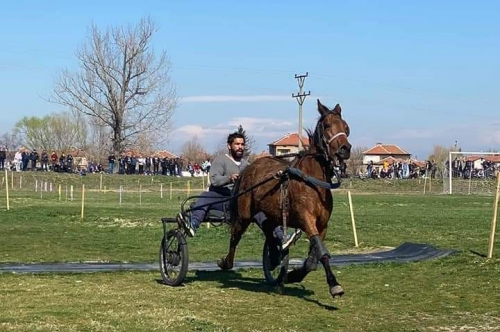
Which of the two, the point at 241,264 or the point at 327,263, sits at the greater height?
the point at 327,263

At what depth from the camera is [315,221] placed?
11.3 metres

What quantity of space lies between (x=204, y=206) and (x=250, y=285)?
139 centimetres

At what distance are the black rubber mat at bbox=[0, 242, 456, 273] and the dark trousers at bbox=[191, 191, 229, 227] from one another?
8.36 ft

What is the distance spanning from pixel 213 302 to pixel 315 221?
1670mm

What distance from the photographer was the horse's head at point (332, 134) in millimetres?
11008

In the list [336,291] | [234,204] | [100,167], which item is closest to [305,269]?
[336,291]

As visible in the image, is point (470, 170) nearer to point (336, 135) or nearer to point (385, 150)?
point (336, 135)

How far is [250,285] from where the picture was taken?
1326 centimetres

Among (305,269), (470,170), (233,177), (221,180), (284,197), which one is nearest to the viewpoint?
(284,197)

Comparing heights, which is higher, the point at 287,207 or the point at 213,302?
the point at 287,207

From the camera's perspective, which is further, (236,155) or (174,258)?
(236,155)

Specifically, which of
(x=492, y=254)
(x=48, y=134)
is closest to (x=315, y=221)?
(x=492, y=254)

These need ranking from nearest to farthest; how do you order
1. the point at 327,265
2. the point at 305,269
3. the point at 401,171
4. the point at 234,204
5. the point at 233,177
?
the point at 327,265 < the point at 305,269 < the point at 234,204 < the point at 233,177 < the point at 401,171

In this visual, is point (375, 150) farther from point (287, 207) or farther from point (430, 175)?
point (287, 207)
